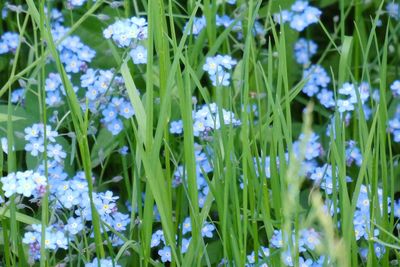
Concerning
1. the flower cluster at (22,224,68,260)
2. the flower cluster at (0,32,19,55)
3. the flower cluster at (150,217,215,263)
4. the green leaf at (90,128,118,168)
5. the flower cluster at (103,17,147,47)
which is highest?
the flower cluster at (103,17,147,47)

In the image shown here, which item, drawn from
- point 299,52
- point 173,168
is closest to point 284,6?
point 299,52

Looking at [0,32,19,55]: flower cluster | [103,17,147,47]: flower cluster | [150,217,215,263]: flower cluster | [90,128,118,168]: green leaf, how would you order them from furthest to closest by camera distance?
Result: [0,32,19,55]: flower cluster
[90,128,118,168]: green leaf
[103,17,147,47]: flower cluster
[150,217,215,263]: flower cluster

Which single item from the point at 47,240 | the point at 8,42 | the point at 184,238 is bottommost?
the point at 184,238

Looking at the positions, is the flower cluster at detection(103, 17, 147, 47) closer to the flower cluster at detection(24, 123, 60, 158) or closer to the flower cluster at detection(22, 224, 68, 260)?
the flower cluster at detection(24, 123, 60, 158)

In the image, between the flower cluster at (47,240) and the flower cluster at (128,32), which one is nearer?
the flower cluster at (47,240)

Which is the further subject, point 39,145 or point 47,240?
point 39,145

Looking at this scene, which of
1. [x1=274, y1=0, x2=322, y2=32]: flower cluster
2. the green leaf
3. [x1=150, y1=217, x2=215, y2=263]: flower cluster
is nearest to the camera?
A: [x1=150, y1=217, x2=215, y2=263]: flower cluster

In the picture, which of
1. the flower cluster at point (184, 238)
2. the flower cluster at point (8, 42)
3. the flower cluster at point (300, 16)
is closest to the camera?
the flower cluster at point (184, 238)

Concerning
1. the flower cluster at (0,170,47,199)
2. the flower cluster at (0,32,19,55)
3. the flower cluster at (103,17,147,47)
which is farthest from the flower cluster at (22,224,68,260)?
the flower cluster at (0,32,19,55)

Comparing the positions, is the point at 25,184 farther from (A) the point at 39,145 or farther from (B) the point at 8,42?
(B) the point at 8,42

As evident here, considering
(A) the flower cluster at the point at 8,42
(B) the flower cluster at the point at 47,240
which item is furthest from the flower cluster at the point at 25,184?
(A) the flower cluster at the point at 8,42

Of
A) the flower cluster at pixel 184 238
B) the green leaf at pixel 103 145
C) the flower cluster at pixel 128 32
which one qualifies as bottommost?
the flower cluster at pixel 184 238

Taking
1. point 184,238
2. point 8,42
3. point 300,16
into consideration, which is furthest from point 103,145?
point 300,16

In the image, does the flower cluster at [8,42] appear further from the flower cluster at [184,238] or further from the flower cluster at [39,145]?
the flower cluster at [184,238]
